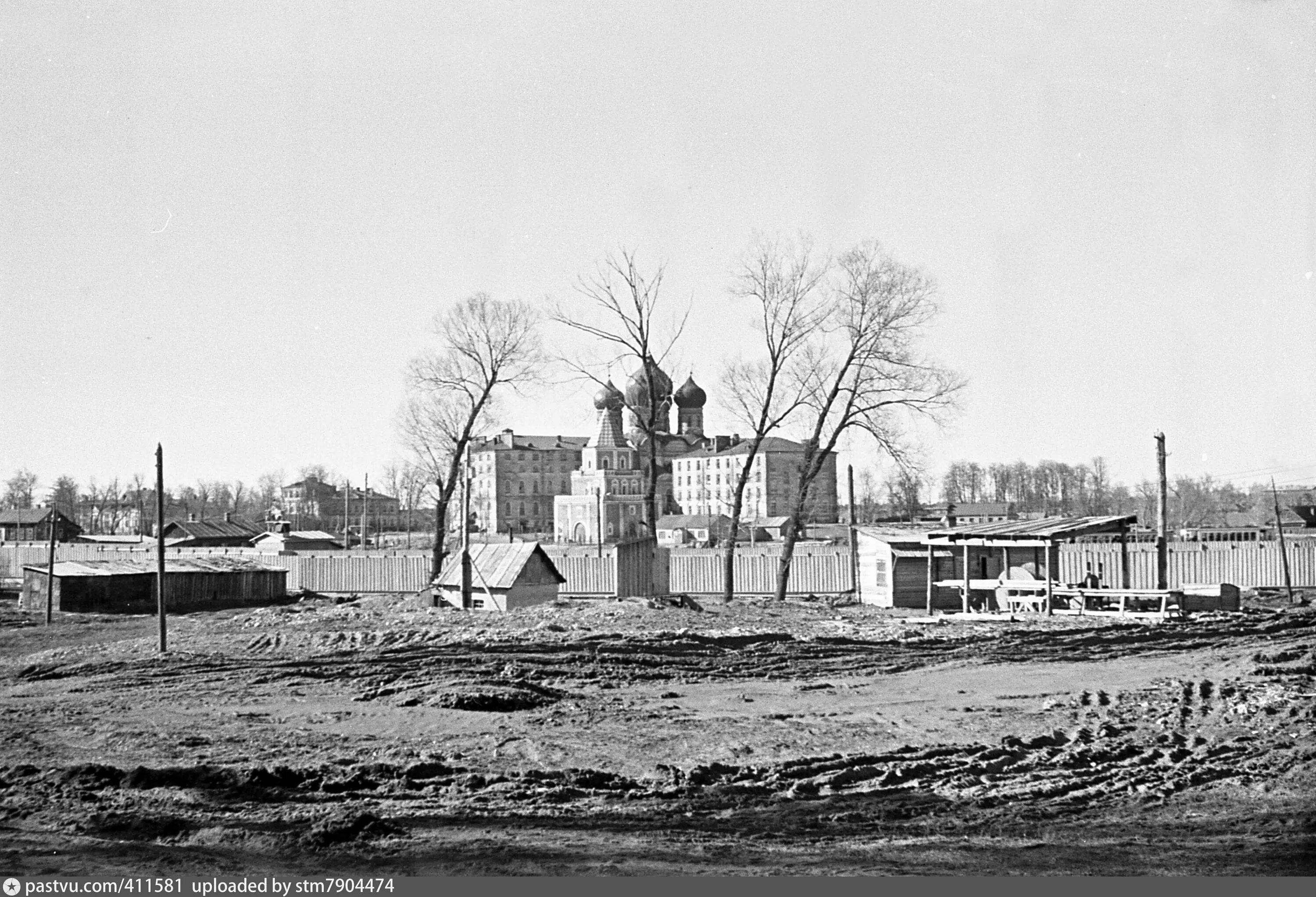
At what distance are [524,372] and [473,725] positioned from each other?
23899mm

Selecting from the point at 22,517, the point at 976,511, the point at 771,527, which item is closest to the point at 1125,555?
the point at 771,527

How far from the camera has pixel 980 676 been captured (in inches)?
760

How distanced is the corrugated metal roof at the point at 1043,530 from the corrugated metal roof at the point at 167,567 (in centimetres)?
2325

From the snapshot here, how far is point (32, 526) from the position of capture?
79750 mm

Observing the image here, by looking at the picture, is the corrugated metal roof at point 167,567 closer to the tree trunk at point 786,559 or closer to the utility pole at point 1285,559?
the tree trunk at point 786,559

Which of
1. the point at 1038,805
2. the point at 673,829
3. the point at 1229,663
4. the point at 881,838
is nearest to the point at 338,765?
the point at 673,829

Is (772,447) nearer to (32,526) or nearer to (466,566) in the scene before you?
(32,526)

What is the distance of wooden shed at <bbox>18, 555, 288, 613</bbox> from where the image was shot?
37.9 m

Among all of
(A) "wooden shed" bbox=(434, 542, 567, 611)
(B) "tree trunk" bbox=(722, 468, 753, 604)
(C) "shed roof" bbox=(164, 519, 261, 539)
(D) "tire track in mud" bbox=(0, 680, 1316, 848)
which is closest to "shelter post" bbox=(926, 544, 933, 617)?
(B) "tree trunk" bbox=(722, 468, 753, 604)

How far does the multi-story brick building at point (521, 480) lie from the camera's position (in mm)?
127438

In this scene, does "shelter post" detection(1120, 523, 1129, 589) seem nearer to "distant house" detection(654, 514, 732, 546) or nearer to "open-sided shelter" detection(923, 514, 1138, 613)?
"open-sided shelter" detection(923, 514, 1138, 613)

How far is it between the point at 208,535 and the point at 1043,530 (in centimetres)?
5184

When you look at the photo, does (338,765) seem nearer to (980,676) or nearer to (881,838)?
(881,838)

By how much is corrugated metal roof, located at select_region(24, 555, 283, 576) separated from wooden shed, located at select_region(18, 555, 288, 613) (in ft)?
0.10
